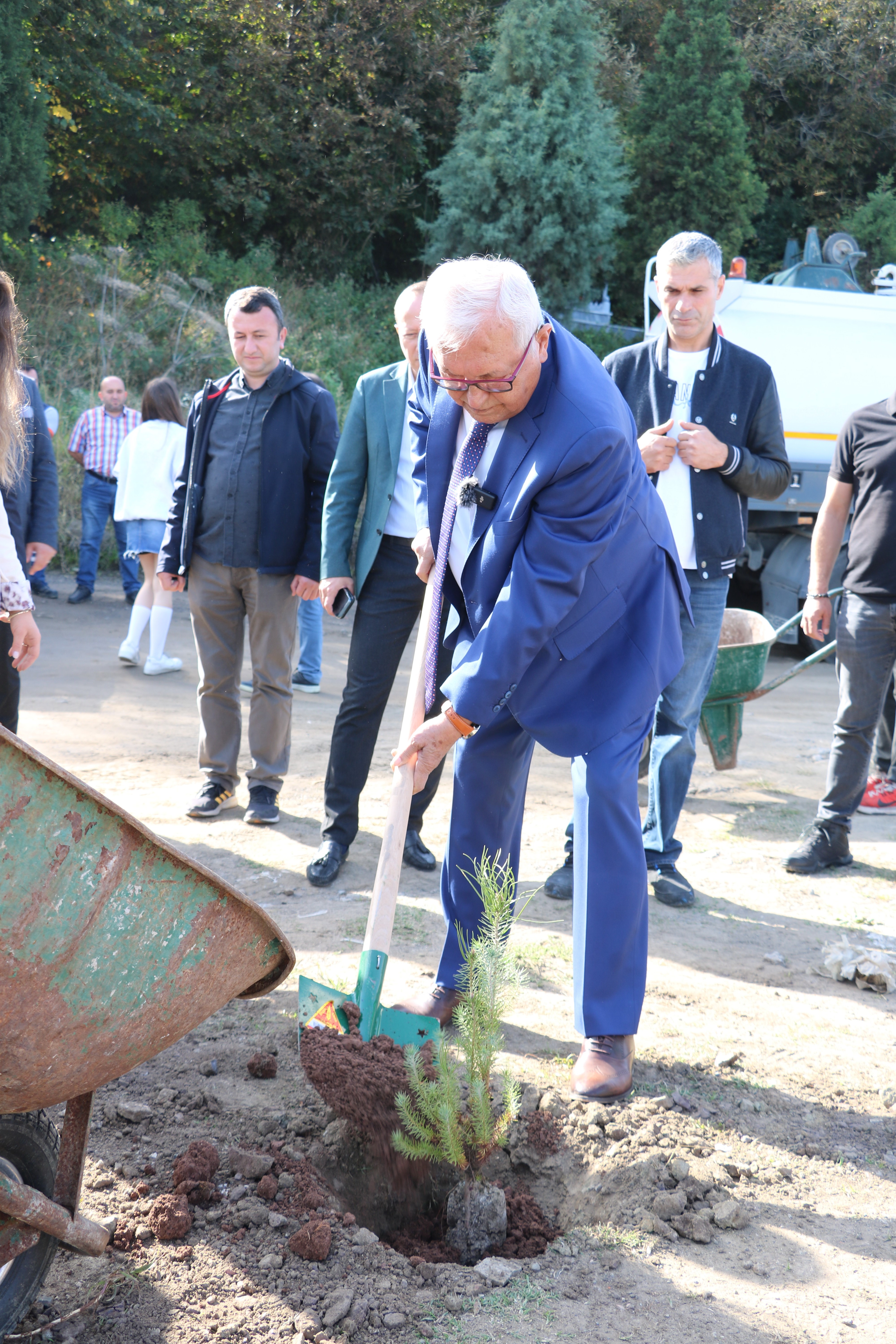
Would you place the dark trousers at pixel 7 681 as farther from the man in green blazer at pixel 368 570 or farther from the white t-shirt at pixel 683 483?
the white t-shirt at pixel 683 483

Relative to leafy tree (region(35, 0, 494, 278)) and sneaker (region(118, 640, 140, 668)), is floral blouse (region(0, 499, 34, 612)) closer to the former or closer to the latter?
sneaker (region(118, 640, 140, 668))

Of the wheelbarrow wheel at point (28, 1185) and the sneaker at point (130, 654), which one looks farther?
the sneaker at point (130, 654)

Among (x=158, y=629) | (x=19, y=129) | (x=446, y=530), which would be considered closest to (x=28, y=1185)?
(x=446, y=530)

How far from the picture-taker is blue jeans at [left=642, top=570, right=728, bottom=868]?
390 cm

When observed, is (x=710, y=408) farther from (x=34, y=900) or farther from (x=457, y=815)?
(x=34, y=900)

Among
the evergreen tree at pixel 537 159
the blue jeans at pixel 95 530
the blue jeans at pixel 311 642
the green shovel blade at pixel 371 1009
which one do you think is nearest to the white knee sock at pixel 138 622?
the blue jeans at pixel 311 642

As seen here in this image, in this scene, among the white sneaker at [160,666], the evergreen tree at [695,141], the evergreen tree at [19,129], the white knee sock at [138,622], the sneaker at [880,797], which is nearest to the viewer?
the sneaker at [880,797]

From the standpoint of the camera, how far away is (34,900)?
5.07 ft

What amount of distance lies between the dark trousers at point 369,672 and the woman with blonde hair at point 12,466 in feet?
3.78

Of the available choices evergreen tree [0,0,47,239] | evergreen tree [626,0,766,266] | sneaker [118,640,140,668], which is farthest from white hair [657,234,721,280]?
evergreen tree [626,0,766,266]

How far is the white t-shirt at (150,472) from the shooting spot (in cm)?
763

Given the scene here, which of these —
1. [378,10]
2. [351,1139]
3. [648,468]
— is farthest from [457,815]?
[378,10]

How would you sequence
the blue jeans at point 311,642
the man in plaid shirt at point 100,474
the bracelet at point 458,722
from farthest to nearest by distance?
the man in plaid shirt at point 100,474 → the blue jeans at point 311,642 → the bracelet at point 458,722

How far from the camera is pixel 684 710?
3.93 m
